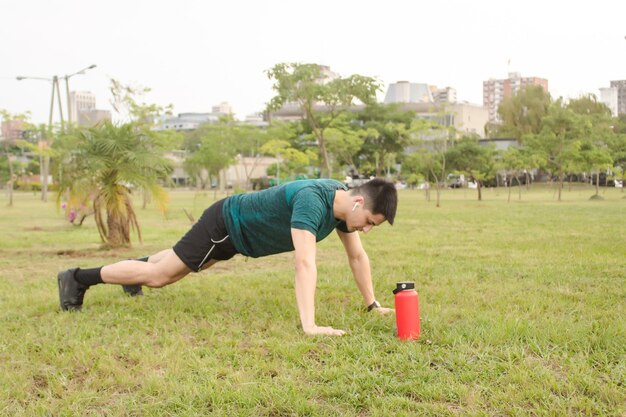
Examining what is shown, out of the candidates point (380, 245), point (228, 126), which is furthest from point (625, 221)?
point (228, 126)

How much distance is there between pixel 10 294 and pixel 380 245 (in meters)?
5.86

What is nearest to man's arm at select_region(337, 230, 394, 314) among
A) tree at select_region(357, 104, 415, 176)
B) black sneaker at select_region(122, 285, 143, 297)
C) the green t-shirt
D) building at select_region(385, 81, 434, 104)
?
the green t-shirt

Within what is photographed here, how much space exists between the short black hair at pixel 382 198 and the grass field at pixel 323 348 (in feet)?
2.64

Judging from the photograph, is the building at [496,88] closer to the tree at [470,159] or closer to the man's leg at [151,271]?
the tree at [470,159]

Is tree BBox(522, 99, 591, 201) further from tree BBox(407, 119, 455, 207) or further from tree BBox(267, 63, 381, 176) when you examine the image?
tree BBox(267, 63, 381, 176)

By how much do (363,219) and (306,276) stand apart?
535mm

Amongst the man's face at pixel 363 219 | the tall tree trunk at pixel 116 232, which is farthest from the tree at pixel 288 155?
the man's face at pixel 363 219

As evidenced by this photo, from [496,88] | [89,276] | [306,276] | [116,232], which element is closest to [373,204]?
[306,276]

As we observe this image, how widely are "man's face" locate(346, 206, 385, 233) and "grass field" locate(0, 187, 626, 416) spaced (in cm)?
70

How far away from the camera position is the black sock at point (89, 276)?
4926mm

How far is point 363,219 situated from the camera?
422cm

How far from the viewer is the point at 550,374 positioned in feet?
10.9

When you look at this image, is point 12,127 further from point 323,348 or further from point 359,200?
point 323,348

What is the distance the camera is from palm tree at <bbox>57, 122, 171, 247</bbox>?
953 centimetres
